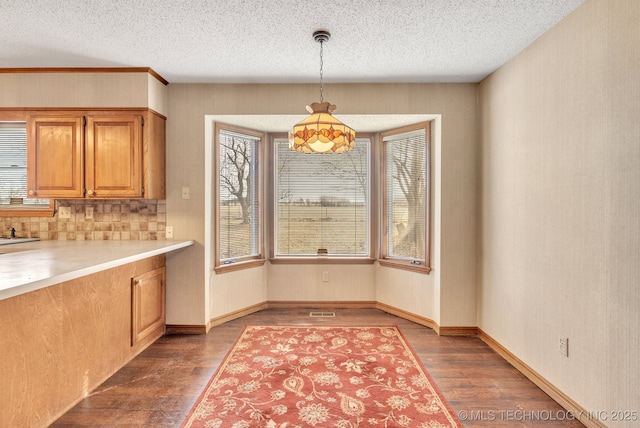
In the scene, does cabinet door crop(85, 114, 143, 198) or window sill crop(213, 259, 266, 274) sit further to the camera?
window sill crop(213, 259, 266, 274)

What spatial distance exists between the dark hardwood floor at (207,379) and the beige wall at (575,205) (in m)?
0.22

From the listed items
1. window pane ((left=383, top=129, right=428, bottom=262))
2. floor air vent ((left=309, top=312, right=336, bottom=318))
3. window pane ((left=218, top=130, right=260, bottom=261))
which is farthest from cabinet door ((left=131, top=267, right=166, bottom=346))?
window pane ((left=383, top=129, right=428, bottom=262))

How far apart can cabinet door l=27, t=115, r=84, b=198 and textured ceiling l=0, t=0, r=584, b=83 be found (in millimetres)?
526

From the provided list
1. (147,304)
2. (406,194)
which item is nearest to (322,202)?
(406,194)

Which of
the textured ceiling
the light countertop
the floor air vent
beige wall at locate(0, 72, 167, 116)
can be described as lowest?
the floor air vent

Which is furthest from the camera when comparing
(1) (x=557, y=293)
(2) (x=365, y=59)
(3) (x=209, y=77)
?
(3) (x=209, y=77)

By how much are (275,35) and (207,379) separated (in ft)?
8.68

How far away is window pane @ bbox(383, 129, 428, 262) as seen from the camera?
11.8 ft

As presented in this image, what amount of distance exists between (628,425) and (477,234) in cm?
185

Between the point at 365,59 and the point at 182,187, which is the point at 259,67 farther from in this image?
the point at 182,187

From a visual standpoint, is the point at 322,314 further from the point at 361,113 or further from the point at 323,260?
the point at 361,113

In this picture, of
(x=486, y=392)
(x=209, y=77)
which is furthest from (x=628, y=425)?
(x=209, y=77)

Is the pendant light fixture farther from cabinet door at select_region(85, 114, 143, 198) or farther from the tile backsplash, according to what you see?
the tile backsplash

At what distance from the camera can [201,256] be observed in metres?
3.30
